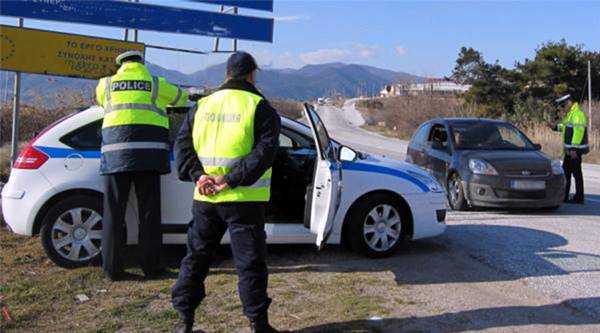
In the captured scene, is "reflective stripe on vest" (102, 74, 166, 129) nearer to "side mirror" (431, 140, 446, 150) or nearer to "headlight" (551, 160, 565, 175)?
"side mirror" (431, 140, 446, 150)

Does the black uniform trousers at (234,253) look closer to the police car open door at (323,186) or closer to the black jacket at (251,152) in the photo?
the black jacket at (251,152)

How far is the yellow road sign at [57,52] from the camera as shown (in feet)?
33.1

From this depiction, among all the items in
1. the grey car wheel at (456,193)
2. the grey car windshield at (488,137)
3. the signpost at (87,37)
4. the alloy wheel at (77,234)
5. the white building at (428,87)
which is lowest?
the alloy wheel at (77,234)

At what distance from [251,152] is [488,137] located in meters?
7.39

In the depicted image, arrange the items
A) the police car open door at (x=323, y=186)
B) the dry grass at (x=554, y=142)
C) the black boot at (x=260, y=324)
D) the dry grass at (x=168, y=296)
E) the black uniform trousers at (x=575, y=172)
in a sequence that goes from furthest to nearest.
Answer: the dry grass at (x=554, y=142) < the black uniform trousers at (x=575, y=172) < the police car open door at (x=323, y=186) < the dry grass at (x=168, y=296) < the black boot at (x=260, y=324)

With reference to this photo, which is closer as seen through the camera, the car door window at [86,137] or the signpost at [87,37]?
the car door window at [86,137]

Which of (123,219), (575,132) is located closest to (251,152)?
(123,219)

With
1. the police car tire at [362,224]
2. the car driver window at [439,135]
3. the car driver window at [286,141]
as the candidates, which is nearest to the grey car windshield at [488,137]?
the car driver window at [439,135]

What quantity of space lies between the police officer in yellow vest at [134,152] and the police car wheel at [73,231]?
0.38m

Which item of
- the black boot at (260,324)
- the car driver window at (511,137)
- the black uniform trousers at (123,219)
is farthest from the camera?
the car driver window at (511,137)

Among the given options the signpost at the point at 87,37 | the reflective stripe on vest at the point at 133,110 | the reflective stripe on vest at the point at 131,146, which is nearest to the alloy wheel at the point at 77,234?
the reflective stripe on vest at the point at 131,146

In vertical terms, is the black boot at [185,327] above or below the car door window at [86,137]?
below

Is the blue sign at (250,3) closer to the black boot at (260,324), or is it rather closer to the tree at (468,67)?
the black boot at (260,324)

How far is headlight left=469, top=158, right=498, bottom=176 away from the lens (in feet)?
31.9
